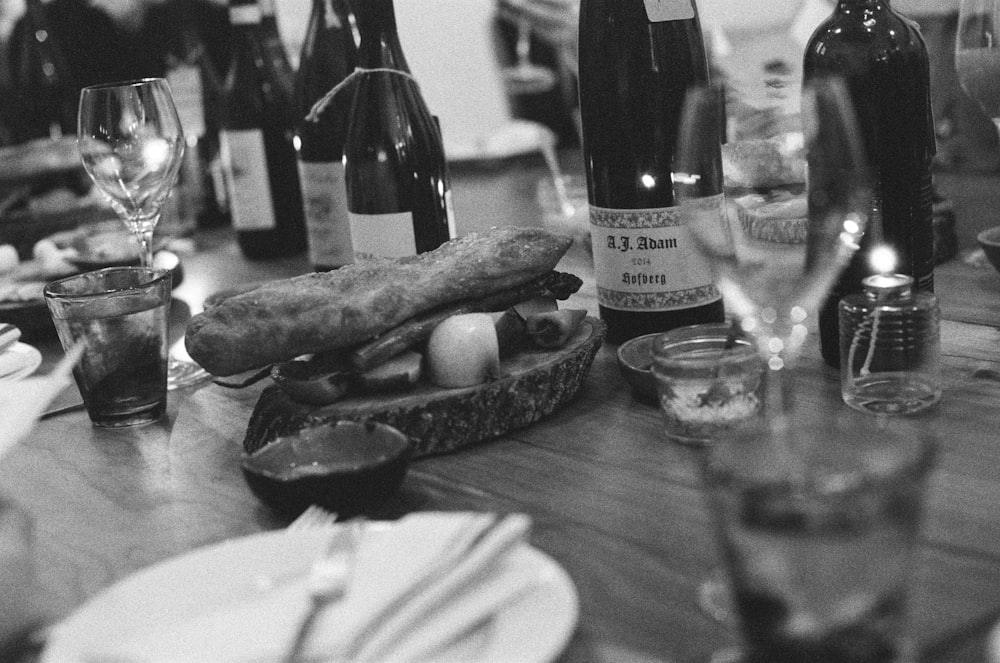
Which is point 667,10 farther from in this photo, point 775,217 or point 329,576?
point 329,576

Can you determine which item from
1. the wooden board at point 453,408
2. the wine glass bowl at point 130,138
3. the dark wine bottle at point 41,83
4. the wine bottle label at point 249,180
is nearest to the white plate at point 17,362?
the wine glass bowl at point 130,138

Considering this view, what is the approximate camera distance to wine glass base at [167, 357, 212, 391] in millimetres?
1150

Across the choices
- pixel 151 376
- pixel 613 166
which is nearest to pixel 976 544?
pixel 613 166

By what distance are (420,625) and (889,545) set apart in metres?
0.21

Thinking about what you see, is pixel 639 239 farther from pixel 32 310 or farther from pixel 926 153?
pixel 32 310

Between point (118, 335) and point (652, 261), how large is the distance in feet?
1.54

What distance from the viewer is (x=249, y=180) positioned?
1.81 metres

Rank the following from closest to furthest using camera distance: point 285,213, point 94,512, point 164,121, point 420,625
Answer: point 420,625 < point 94,512 < point 164,121 < point 285,213

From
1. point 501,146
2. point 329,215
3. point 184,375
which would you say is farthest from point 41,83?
point 184,375

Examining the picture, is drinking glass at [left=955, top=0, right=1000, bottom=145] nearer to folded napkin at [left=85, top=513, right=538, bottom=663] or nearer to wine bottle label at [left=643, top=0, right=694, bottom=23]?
wine bottle label at [left=643, top=0, right=694, bottom=23]

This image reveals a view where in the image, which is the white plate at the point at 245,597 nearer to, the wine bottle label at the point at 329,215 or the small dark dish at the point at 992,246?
the small dark dish at the point at 992,246

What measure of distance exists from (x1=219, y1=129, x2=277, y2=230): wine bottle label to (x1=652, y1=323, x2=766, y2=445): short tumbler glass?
1080mm

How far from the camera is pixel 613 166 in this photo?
1086 mm

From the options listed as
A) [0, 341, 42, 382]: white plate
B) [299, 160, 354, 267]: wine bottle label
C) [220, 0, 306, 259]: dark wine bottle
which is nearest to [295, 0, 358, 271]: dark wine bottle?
[299, 160, 354, 267]: wine bottle label
